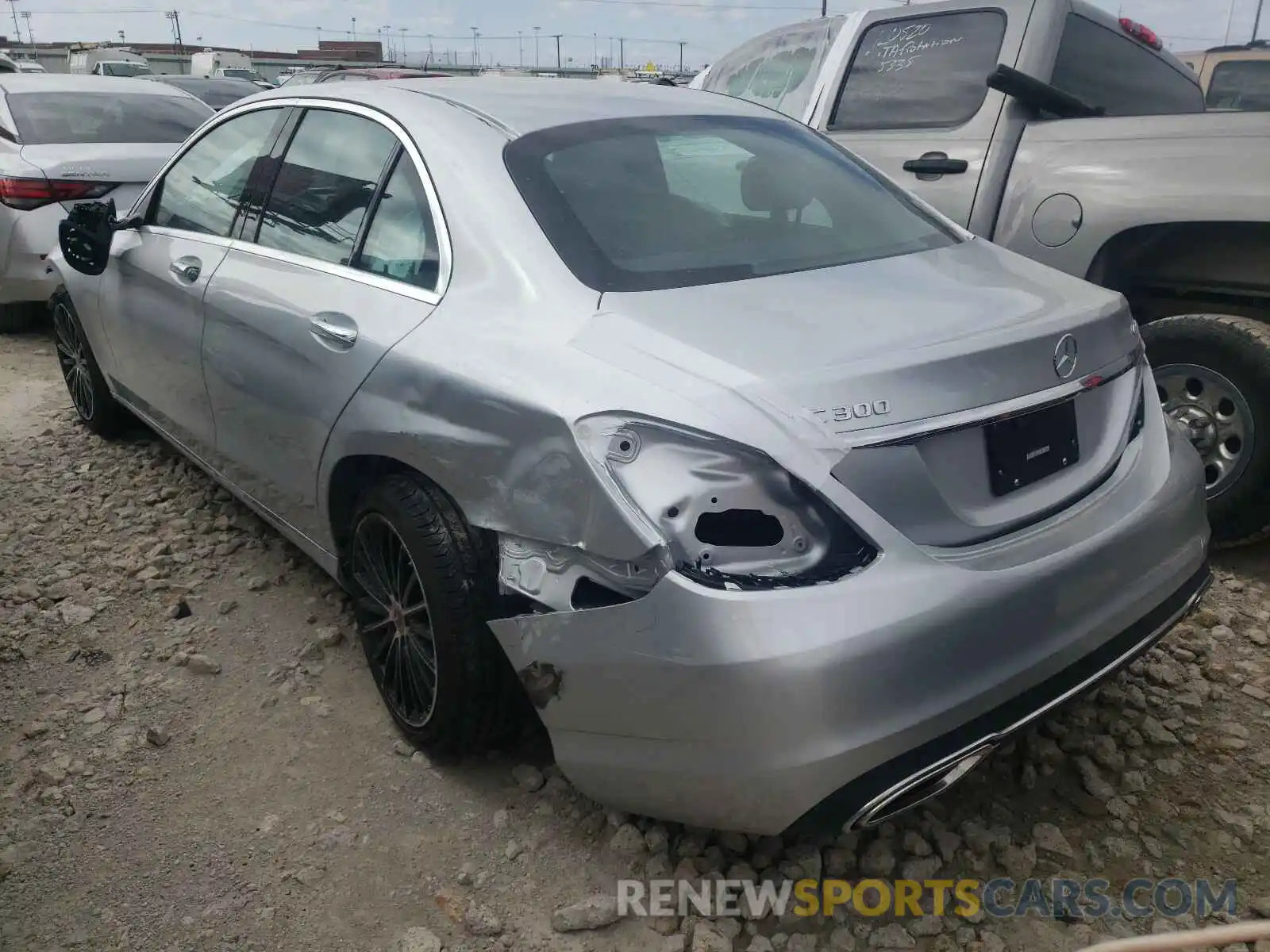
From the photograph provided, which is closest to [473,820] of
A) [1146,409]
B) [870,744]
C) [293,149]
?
[870,744]

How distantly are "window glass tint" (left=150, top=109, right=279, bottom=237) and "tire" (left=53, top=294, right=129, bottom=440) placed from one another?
110 cm

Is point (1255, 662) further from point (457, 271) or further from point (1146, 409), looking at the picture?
point (457, 271)

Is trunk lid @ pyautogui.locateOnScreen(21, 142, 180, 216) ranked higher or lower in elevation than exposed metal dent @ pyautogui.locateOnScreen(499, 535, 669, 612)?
lower

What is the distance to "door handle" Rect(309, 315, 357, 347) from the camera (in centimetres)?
259

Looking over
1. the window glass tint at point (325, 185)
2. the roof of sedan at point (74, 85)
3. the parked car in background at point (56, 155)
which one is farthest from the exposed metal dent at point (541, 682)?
the roof of sedan at point (74, 85)

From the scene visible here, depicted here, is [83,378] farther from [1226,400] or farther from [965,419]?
[1226,400]

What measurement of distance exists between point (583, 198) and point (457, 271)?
348 millimetres

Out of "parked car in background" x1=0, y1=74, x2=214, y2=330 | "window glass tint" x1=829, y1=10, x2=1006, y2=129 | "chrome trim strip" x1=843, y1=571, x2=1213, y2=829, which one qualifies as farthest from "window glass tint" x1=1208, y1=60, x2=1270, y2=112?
"parked car in background" x1=0, y1=74, x2=214, y2=330

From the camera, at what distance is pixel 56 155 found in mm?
6492

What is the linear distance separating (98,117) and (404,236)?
5.75 meters

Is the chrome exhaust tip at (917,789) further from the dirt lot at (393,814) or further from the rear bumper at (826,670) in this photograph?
the dirt lot at (393,814)

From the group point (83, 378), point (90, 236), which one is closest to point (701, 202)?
point (90, 236)

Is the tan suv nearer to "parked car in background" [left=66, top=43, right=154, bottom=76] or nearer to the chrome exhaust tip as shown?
the chrome exhaust tip

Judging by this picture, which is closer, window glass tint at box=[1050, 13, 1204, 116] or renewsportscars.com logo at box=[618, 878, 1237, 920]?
renewsportscars.com logo at box=[618, 878, 1237, 920]
